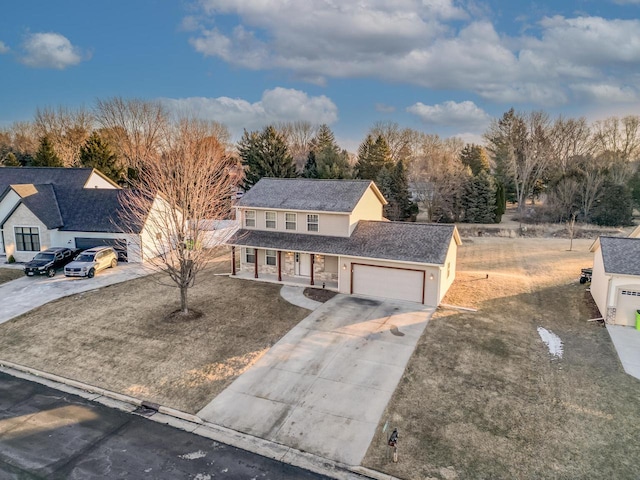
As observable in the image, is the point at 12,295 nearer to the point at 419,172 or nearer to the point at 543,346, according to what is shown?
the point at 543,346

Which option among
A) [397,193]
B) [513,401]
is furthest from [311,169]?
[513,401]

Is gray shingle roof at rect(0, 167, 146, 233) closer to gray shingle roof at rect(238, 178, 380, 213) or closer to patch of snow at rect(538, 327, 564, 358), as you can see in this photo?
gray shingle roof at rect(238, 178, 380, 213)

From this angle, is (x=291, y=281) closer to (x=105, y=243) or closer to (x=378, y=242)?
(x=378, y=242)

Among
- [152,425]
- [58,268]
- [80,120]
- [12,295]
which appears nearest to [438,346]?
[152,425]

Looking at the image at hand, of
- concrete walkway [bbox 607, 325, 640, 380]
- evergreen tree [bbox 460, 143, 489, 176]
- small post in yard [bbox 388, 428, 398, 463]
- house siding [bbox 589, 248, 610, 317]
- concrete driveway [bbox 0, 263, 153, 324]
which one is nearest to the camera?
small post in yard [bbox 388, 428, 398, 463]

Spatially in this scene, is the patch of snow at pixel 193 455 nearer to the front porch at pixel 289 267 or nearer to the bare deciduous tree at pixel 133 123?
the front porch at pixel 289 267

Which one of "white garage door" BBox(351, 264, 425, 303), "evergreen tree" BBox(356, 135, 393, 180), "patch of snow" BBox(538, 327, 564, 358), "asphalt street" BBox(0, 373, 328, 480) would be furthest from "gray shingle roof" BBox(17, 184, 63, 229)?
"evergreen tree" BBox(356, 135, 393, 180)
